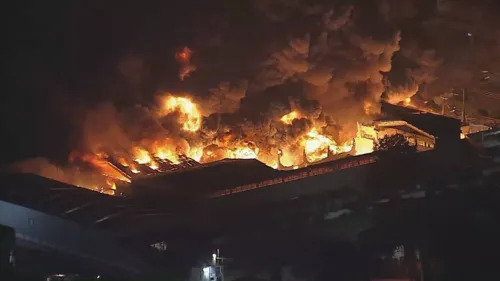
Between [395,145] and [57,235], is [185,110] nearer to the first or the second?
[395,145]

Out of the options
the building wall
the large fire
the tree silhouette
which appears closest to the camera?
the building wall

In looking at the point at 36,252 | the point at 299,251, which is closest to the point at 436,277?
the point at 299,251

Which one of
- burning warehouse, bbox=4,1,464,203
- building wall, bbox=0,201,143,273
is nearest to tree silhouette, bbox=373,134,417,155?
burning warehouse, bbox=4,1,464,203

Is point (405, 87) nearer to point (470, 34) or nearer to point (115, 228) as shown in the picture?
point (470, 34)

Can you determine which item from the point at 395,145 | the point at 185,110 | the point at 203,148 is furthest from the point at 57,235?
the point at 395,145

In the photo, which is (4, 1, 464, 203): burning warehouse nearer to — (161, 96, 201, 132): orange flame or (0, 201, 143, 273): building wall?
(161, 96, 201, 132): orange flame
